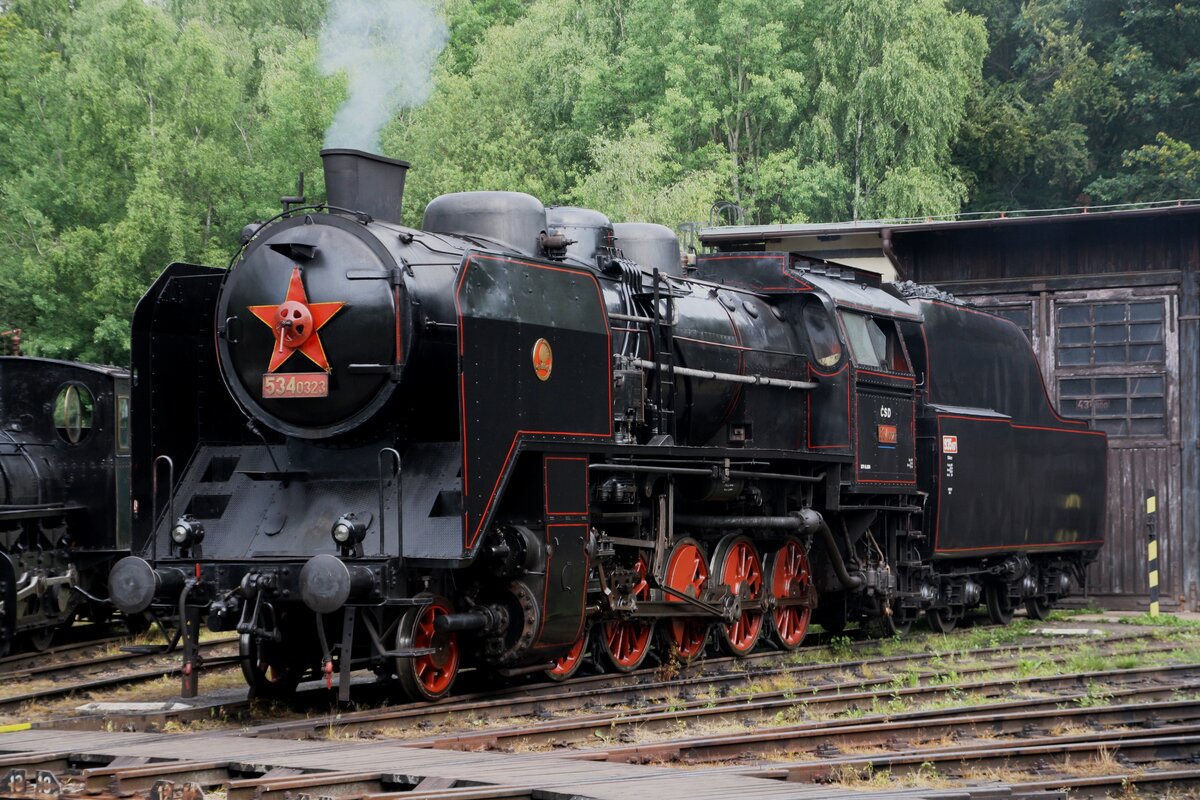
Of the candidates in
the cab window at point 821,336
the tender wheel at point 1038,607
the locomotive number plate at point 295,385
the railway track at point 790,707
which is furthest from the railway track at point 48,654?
the tender wheel at point 1038,607

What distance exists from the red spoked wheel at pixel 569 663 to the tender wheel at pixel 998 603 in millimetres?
7270

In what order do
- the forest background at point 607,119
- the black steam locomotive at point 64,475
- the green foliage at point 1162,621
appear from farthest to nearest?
1. the forest background at point 607,119
2. the green foliage at point 1162,621
3. the black steam locomotive at point 64,475

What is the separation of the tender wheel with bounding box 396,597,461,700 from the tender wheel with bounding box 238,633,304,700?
0.98m

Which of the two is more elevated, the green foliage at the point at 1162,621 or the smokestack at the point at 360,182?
the smokestack at the point at 360,182

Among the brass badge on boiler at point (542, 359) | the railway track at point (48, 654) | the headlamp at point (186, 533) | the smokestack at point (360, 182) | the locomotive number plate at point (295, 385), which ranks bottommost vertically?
the railway track at point (48, 654)

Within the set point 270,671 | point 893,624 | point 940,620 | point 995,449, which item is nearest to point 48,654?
point 270,671

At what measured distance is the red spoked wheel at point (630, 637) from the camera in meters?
10.9

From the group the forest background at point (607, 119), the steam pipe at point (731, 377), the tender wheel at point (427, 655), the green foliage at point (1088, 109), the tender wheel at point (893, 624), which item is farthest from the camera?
the green foliage at point (1088, 109)

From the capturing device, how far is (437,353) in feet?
30.6

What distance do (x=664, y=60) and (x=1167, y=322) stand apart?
19940 millimetres

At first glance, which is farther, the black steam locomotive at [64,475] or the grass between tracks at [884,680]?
the black steam locomotive at [64,475]

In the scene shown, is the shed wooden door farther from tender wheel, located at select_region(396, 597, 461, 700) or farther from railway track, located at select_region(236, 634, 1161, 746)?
tender wheel, located at select_region(396, 597, 461, 700)

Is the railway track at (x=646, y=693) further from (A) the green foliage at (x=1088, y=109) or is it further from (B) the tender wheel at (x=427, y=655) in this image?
(A) the green foliage at (x=1088, y=109)

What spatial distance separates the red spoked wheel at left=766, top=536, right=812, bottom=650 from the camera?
1287cm
